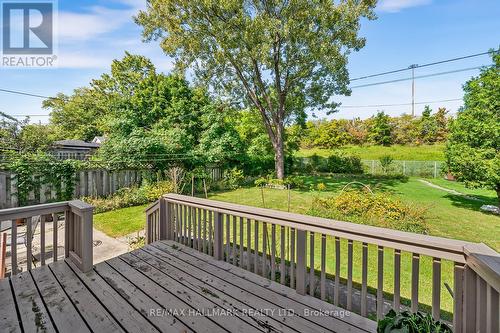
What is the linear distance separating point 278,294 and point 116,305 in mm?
1355

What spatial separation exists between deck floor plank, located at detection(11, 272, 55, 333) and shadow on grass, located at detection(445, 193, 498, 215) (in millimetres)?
10018

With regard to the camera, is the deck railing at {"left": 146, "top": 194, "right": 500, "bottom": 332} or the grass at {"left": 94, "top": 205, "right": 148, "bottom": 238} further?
the grass at {"left": 94, "top": 205, "right": 148, "bottom": 238}

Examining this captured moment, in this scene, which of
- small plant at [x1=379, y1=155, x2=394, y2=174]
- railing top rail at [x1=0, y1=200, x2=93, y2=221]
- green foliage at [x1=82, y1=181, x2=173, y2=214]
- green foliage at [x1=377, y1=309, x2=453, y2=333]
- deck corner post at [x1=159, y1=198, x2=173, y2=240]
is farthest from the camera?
small plant at [x1=379, y1=155, x2=394, y2=174]

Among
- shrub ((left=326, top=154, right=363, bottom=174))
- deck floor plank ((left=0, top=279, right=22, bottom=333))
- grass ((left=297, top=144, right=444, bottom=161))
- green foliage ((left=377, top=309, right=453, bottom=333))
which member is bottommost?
deck floor plank ((left=0, top=279, right=22, bottom=333))

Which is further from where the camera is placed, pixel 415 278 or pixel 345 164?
pixel 345 164

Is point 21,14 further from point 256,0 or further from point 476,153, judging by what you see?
point 476,153

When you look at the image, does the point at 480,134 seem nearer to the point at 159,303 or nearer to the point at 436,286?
the point at 436,286

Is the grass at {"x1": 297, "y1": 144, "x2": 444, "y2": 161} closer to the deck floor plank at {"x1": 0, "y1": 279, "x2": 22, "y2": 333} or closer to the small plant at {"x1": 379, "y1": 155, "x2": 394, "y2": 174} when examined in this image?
the small plant at {"x1": 379, "y1": 155, "x2": 394, "y2": 174}

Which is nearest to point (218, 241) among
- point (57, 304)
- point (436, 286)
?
point (57, 304)

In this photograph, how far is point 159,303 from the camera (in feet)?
6.48

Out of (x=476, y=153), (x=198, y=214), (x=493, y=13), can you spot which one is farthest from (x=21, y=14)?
(x=493, y=13)

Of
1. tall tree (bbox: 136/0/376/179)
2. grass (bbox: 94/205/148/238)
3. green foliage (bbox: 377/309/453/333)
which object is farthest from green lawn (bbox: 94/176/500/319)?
tall tree (bbox: 136/0/376/179)

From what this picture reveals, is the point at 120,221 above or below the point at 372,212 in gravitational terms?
below

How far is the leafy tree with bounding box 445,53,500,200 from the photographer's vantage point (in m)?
6.43
